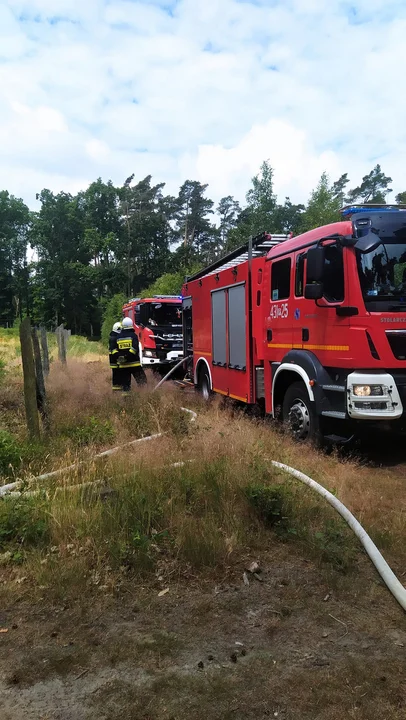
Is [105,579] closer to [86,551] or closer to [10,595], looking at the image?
[86,551]

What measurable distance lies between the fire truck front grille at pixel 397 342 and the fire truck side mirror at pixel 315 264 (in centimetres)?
93

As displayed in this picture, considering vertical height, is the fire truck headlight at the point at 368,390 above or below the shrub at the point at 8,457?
above

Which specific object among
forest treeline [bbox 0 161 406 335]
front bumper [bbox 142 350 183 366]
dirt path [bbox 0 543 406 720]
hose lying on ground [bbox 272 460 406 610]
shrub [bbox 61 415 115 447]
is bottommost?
dirt path [bbox 0 543 406 720]

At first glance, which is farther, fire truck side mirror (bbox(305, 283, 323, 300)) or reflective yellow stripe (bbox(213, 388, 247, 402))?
reflective yellow stripe (bbox(213, 388, 247, 402))

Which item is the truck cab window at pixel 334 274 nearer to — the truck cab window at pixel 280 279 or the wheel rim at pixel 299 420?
the truck cab window at pixel 280 279

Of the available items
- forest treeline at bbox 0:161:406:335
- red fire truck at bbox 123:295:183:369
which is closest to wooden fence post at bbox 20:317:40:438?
red fire truck at bbox 123:295:183:369

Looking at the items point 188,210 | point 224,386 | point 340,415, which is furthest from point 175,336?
point 188,210

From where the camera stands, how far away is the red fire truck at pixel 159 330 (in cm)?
1555

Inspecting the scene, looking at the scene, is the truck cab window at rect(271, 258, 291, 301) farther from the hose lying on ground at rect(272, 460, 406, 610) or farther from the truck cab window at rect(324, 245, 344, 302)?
the hose lying on ground at rect(272, 460, 406, 610)

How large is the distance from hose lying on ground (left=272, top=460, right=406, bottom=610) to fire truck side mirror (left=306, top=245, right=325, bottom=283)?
6.85ft

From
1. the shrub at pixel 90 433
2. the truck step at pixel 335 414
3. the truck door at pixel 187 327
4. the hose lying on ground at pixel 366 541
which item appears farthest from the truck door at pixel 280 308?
the truck door at pixel 187 327

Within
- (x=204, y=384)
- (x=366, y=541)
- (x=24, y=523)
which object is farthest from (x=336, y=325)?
(x=204, y=384)

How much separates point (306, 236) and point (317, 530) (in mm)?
3805

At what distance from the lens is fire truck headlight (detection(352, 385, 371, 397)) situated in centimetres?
511
